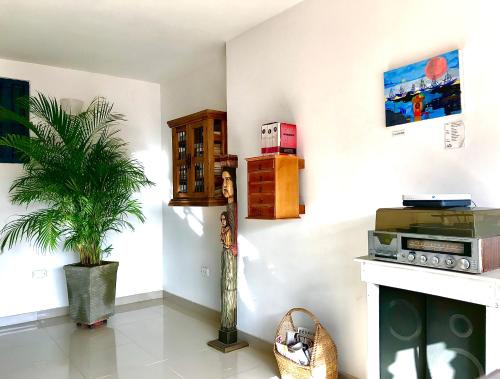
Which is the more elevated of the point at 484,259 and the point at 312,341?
the point at 484,259

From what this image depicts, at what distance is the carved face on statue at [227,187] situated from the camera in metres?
3.36

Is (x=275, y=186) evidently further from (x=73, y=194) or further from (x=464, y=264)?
(x=73, y=194)

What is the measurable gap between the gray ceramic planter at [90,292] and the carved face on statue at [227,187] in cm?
158

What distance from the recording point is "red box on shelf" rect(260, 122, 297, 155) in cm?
289

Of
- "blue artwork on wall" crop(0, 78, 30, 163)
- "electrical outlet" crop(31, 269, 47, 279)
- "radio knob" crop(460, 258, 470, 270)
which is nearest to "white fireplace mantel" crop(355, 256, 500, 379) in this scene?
"radio knob" crop(460, 258, 470, 270)

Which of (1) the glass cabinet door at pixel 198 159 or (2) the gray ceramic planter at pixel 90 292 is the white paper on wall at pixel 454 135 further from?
(2) the gray ceramic planter at pixel 90 292

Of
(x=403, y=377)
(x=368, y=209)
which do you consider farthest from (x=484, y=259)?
(x=368, y=209)

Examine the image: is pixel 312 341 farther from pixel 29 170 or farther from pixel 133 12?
pixel 29 170

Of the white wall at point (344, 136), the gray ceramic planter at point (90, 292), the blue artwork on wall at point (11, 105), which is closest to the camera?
the white wall at point (344, 136)

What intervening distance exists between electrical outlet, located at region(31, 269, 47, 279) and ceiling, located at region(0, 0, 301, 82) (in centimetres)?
221

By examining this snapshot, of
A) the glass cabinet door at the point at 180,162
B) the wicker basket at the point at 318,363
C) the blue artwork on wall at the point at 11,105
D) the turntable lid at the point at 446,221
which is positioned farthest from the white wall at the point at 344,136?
the blue artwork on wall at the point at 11,105

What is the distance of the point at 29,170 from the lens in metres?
4.08

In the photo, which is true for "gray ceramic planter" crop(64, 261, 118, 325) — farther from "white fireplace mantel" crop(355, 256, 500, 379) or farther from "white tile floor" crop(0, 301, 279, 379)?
"white fireplace mantel" crop(355, 256, 500, 379)

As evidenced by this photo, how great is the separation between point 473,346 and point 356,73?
1.69 m
